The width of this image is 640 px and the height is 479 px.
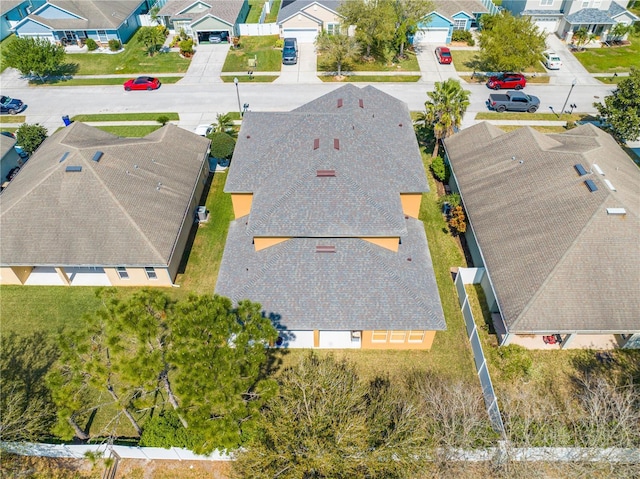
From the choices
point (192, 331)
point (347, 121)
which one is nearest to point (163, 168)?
point (347, 121)

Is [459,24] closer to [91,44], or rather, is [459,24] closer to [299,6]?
[299,6]

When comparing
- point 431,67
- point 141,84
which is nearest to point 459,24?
point 431,67

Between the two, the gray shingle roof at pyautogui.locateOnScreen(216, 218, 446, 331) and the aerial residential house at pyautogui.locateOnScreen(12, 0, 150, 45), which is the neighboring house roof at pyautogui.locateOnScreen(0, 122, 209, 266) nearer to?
the gray shingle roof at pyautogui.locateOnScreen(216, 218, 446, 331)

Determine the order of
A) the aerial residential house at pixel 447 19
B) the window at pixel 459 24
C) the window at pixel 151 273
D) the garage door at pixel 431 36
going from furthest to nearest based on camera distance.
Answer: the window at pixel 459 24 → the garage door at pixel 431 36 → the aerial residential house at pixel 447 19 → the window at pixel 151 273

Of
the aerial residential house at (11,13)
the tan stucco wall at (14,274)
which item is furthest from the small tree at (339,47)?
the aerial residential house at (11,13)

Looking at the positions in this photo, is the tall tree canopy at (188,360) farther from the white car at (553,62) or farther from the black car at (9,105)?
the white car at (553,62)

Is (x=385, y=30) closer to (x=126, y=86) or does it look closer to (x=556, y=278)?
Answer: (x=126, y=86)

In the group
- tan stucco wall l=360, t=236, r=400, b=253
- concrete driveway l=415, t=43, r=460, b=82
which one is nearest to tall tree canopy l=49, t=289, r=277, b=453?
tan stucco wall l=360, t=236, r=400, b=253
